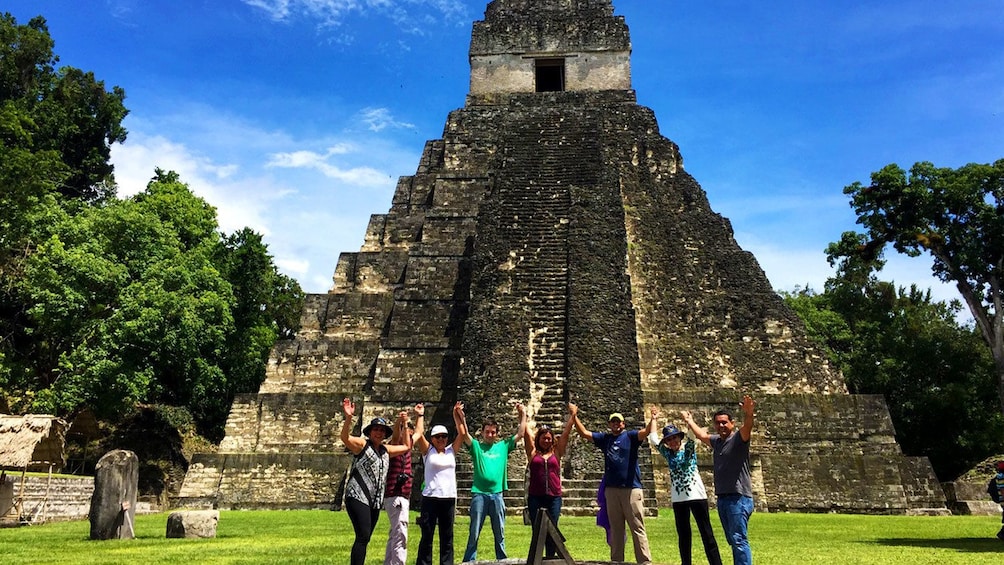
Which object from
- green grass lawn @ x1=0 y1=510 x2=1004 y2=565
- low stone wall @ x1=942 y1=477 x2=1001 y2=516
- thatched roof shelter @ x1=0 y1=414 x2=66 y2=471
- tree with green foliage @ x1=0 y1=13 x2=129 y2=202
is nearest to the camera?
green grass lawn @ x1=0 y1=510 x2=1004 y2=565

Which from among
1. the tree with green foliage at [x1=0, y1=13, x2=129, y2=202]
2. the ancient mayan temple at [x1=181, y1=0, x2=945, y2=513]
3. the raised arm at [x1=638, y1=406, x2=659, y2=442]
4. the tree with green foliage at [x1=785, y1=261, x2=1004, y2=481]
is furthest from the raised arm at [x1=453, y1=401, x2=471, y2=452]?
the tree with green foliage at [x1=0, y1=13, x2=129, y2=202]

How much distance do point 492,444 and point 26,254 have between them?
70.1 feet

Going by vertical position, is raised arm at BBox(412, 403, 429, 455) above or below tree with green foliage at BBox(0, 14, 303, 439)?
below

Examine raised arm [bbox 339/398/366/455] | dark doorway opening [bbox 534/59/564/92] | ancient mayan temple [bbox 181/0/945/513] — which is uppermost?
dark doorway opening [bbox 534/59/564/92]

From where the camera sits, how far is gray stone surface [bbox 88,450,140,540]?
8.58 metres

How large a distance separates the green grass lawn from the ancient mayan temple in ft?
7.31

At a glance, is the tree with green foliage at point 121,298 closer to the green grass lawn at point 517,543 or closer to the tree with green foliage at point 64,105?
the tree with green foliage at point 64,105

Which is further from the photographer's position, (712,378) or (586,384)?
(712,378)

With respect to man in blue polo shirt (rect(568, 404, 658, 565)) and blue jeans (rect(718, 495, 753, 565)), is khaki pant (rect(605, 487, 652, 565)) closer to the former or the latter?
man in blue polo shirt (rect(568, 404, 658, 565))

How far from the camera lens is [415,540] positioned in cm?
805

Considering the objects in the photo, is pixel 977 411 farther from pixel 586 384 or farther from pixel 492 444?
pixel 492 444

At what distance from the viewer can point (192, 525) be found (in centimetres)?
866

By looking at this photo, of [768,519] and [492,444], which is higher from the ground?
[492,444]

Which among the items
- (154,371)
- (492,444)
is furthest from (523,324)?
(154,371)
